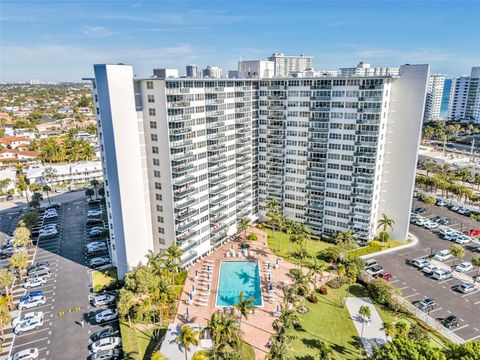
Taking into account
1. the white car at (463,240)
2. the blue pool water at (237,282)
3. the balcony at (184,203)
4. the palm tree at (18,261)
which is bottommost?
the blue pool water at (237,282)

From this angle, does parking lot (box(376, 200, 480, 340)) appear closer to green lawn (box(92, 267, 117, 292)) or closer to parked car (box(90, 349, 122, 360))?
parked car (box(90, 349, 122, 360))

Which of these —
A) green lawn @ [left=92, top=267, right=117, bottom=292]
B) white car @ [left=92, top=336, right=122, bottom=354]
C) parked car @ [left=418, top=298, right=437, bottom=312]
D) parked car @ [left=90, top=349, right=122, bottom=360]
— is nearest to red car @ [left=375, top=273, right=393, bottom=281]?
parked car @ [left=418, top=298, right=437, bottom=312]

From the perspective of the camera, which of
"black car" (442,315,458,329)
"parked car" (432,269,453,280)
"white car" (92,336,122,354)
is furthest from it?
"parked car" (432,269,453,280)

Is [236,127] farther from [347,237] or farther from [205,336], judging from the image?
[205,336]

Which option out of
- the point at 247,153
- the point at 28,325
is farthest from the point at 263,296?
the point at 28,325

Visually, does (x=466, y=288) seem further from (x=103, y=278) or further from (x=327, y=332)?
(x=103, y=278)

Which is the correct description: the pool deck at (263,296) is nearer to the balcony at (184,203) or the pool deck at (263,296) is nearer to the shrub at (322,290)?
the shrub at (322,290)

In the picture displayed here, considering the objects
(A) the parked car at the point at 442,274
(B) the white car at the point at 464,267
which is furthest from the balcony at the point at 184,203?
(B) the white car at the point at 464,267
